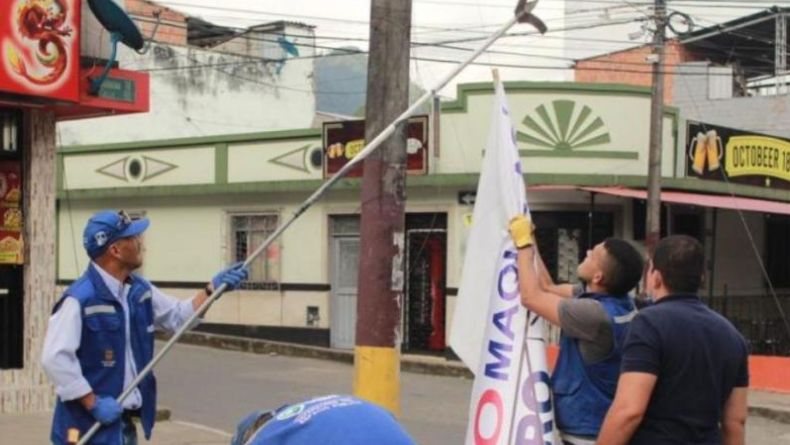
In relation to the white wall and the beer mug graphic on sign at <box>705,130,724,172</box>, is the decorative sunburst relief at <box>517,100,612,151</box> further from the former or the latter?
the white wall

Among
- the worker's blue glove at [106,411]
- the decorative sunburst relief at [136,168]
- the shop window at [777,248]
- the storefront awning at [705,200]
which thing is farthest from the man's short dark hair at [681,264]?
the shop window at [777,248]

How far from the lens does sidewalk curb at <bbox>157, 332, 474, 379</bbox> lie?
52.7 feet

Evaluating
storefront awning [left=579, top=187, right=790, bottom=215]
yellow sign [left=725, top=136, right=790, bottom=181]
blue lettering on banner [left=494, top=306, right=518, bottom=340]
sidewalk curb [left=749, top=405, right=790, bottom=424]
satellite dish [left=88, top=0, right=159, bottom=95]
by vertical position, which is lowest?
sidewalk curb [left=749, top=405, right=790, bottom=424]

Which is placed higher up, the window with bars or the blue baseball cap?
the blue baseball cap

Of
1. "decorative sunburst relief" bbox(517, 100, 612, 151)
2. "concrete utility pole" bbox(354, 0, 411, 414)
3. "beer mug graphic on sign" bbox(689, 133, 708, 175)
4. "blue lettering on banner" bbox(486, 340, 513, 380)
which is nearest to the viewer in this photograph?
"blue lettering on banner" bbox(486, 340, 513, 380)

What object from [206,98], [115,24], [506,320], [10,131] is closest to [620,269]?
[506,320]

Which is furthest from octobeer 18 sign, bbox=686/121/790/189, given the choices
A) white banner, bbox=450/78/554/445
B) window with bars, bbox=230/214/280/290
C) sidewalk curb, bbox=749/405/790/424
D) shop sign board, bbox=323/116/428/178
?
white banner, bbox=450/78/554/445

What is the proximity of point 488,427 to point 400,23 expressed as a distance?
341 cm

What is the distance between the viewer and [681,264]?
3.91 metres

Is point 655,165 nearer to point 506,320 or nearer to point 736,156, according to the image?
point 736,156

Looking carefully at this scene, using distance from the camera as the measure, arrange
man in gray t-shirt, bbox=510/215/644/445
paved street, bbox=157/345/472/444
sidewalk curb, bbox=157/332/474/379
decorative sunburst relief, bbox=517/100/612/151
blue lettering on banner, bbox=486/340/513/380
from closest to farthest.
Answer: man in gray t-shirt, bbox=510/215/644/445
blue lettering on banner, bbox=486/340/513/380
paved street, bbox=157/345/472/444
sidewalk curb, bbox=157/332/474/379
decorative sunburst relief, bbox=517/100/612/151

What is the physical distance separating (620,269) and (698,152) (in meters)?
14.9

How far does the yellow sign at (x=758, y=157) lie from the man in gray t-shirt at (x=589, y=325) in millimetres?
15565

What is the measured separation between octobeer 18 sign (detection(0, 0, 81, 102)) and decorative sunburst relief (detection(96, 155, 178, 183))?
11.8m
